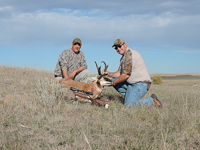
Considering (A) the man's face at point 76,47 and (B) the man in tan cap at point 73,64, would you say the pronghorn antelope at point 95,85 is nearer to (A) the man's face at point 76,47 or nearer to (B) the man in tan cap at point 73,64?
(B) the man in tan cap at point 73,64

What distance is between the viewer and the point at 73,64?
775 centimetres

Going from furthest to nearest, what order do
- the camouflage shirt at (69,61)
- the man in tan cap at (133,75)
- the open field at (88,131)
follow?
the camouflage shirt at (69,61) → the man in tan cap at (133,75) → the open field at (88,131)

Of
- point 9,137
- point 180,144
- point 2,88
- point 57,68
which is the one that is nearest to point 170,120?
point 180,144

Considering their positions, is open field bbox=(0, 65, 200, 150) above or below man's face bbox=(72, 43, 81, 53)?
below

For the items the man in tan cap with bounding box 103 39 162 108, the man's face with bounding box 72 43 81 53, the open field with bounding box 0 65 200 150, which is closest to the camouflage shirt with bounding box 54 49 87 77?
the man's face with bounding box 72 43 81 53

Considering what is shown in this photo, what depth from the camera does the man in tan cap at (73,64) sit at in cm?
743

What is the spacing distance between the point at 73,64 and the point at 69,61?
0.21 meters

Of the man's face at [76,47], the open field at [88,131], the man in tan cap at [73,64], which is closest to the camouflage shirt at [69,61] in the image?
the man in tan cap at [73,64]

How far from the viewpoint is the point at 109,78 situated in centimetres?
619

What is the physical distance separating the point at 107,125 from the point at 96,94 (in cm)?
239

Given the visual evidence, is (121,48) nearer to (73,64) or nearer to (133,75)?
(133,75)

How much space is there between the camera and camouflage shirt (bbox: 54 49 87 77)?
24.7 ft

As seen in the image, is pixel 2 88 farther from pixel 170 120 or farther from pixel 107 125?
pixel 170 120

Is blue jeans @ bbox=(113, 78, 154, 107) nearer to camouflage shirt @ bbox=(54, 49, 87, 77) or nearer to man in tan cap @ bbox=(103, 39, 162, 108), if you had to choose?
man in tan cap @ bbox=(103, 39, 162, 108)
